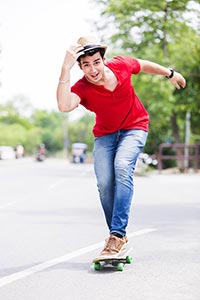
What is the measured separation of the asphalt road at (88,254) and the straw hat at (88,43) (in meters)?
1.62

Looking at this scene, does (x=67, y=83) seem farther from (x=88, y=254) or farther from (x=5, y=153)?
(x=5, y=153)

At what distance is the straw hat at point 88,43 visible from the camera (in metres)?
5.13

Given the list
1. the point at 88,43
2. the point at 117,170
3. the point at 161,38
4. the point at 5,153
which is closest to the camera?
the point at 88,43

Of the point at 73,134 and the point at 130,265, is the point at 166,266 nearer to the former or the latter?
the point at 130,265

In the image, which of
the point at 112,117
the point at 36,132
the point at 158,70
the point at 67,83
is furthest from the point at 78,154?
the point at 36,132

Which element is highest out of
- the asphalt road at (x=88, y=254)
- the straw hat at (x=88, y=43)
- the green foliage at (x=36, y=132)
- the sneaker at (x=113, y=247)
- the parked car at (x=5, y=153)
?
the straw hat at (x=88, y=43)

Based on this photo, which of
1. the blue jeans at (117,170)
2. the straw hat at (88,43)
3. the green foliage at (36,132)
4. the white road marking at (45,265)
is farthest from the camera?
the green foliage at (36,132)

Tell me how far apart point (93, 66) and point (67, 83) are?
309 millimetres

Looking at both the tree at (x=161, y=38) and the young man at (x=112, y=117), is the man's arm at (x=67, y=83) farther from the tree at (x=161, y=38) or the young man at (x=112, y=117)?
the tree at (x=161, y=38)

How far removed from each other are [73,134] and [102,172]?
360 feet

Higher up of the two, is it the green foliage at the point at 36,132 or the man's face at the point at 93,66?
the man's face at the point at 93,66

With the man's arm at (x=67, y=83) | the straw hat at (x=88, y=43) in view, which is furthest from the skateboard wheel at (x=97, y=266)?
the straw hat at (x=88, y=43)

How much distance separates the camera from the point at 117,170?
5527 millimetres

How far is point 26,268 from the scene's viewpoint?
5.42 metres
